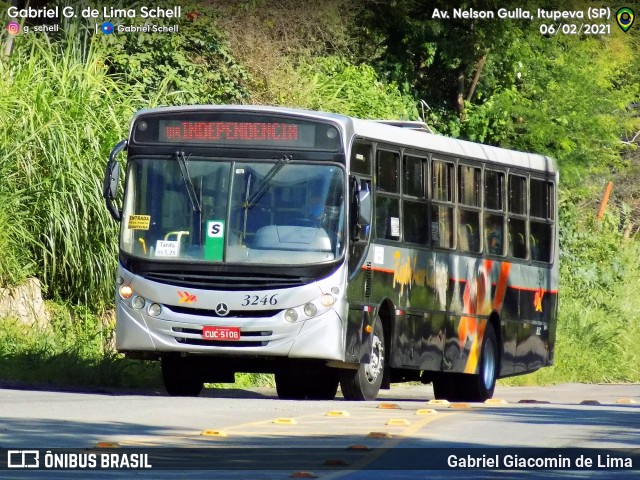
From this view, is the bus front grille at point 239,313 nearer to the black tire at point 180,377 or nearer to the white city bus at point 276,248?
the white city bus at point 276,248

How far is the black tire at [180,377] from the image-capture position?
18.9m

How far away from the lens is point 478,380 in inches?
848

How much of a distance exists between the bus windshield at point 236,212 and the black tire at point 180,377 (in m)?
1.55

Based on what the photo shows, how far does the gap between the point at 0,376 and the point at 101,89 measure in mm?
5859

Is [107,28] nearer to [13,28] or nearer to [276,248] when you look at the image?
[13,28]

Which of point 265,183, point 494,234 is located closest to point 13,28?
point 494,234

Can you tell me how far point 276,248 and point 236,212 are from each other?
0.54 metres

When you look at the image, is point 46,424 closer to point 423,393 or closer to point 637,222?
point 423,393

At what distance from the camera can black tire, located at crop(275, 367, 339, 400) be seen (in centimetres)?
1938

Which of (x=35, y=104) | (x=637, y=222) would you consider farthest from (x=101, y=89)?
(x=637, y=222)

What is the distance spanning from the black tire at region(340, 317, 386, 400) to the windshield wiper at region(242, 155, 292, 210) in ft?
6.24

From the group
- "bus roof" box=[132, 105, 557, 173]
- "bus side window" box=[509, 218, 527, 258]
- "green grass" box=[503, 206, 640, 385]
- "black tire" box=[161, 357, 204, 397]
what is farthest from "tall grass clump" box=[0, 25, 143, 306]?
"green grass" box=[503, 206, 640, 385]

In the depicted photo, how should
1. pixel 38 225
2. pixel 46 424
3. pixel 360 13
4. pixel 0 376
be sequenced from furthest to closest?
pixel 360 13 < pixel 38 225 < pixel 0 376 < pixel 46 424

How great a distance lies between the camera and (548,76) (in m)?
35.4
